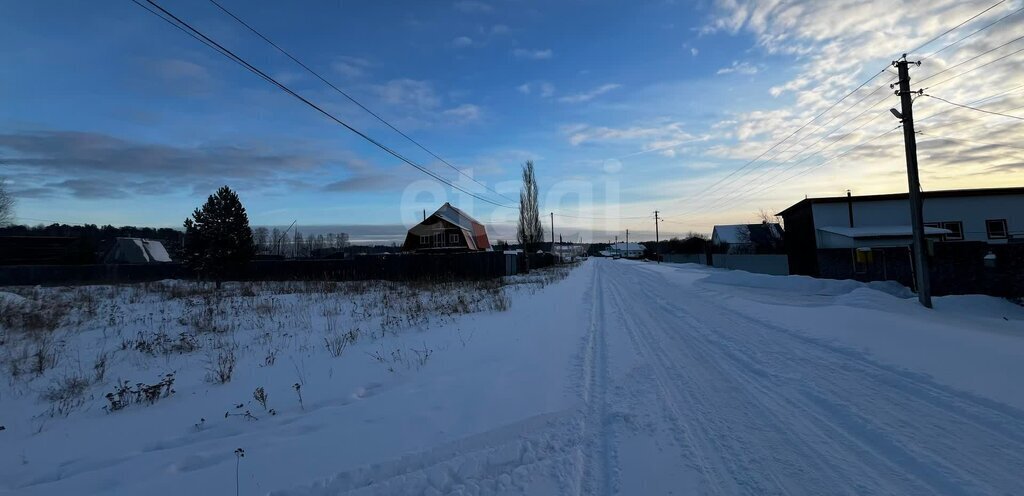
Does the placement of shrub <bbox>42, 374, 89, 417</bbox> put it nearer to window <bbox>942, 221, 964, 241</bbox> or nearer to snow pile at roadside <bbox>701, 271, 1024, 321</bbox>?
snow pile at roadside <bbox>701, 271, 1024, 321</bbox>

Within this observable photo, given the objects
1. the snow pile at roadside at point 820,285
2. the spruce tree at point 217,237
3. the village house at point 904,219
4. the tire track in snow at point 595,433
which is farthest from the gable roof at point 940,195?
the spruce tree at point 217,237

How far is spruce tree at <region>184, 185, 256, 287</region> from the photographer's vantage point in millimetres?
24547

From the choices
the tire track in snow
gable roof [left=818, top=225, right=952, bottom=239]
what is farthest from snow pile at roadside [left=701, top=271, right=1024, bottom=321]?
gable roof [left=818, top=225, right=952, bottom=239]

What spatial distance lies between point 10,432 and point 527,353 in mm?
6027

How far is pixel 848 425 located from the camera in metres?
3.81

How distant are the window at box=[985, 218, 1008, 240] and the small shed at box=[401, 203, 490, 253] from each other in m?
40.0

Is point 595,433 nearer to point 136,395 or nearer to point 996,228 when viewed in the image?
point 136,395

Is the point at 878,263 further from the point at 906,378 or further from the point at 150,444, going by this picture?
the point at 150,444

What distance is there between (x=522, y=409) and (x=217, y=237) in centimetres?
2651

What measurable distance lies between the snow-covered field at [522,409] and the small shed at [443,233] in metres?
37.0

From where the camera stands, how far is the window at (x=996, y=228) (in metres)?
27.1

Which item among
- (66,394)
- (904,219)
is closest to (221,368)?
(66,394)

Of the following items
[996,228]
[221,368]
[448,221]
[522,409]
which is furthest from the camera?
[448,221]

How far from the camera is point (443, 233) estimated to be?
155 ft
